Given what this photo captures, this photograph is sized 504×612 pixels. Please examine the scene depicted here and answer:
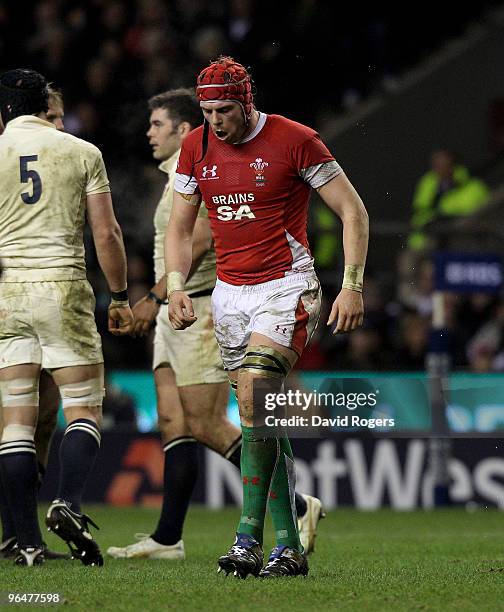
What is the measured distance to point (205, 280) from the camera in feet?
25.3

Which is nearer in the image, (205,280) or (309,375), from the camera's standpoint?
(205,280)

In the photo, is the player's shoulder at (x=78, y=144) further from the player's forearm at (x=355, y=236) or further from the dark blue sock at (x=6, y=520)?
the dark blue sock at (x=6, y=520)

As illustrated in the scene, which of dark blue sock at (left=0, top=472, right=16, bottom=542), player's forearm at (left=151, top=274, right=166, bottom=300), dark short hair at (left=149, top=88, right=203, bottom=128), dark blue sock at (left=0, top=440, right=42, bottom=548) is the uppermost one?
dark short hair at (left=149, top=88, right=203, bottom=128)

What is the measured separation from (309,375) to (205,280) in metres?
4.65

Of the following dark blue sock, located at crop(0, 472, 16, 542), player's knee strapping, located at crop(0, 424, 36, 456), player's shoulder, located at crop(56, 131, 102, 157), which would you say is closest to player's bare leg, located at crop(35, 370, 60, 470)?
dark blue sock, located at crop(0, 472, 16, 542)

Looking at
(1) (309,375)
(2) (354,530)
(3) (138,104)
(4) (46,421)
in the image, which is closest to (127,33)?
(3) (138,104)

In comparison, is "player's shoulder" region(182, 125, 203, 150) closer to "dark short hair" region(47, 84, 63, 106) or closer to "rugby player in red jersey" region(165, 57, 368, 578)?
"rugby player in red jersey" region(165, 57, 368, 578)

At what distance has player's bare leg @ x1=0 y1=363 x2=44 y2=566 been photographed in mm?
6883

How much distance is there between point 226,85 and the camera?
6215 mm

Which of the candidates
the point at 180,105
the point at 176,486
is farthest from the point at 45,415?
the point at 180,105

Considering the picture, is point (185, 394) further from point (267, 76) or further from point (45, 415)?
point (267, 76)

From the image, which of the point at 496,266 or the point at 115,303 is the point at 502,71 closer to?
the point at 496,266

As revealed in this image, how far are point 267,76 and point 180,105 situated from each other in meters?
0.83

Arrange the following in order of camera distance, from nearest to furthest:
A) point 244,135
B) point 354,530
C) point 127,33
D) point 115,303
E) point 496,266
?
point 244,135 < point 115,303 < point 354,530 < point 496,266 < point 127,33
